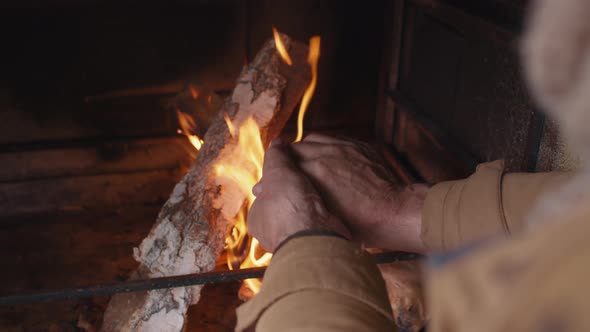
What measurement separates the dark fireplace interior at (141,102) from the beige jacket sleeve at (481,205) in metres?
0.86

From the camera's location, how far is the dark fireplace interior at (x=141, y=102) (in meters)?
2.23

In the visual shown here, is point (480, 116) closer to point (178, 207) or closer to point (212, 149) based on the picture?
point (212, 149)

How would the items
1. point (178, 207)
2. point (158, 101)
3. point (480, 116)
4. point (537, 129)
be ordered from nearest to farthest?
point (537, 129) → point (178, 207) → point (480, 116) → point (158, 101)

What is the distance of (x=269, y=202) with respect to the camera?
1126mm

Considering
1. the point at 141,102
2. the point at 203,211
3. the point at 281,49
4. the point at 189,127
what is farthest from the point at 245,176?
the point at 141,102

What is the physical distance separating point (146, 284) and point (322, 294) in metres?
0.70

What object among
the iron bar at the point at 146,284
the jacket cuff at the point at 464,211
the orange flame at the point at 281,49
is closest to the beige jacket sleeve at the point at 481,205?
the jacket cuff at the point at 464,211

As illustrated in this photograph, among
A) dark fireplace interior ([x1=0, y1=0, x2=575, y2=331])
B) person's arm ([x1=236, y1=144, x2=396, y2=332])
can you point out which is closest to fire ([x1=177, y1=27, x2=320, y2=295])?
dark fireplace interior ([x1=0, y1=0, x2=575, y2=331])

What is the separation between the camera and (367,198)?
4.35 ft

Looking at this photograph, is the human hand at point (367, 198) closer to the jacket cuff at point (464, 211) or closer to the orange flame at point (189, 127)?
the jacket cuff at point (464, 211)

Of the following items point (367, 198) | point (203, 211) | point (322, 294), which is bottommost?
point (203, 211)

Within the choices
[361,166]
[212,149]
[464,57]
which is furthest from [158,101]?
[361,166]

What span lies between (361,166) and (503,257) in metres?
1.06

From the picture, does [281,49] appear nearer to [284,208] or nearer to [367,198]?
[367,198]
